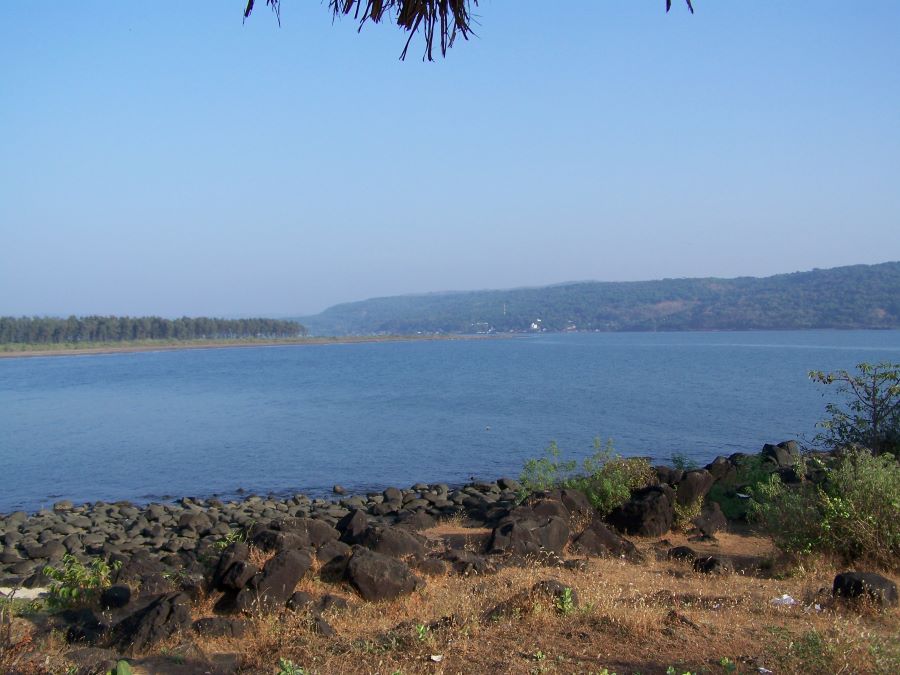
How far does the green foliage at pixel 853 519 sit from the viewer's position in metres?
9.77

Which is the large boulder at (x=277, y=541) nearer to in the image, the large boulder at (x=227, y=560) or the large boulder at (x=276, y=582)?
the large boulder at (x=227, y=560)

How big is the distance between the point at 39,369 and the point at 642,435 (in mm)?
87334

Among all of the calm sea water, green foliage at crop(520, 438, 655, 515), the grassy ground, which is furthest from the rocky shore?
the calm sea water

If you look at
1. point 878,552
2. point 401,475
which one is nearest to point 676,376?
point 401,475

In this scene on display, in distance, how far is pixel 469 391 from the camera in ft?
198

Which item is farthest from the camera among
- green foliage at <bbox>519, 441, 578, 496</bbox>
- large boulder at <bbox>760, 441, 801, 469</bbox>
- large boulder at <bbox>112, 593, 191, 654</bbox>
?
large boulder at <bbox>760, 441, 801, 469</bbox>

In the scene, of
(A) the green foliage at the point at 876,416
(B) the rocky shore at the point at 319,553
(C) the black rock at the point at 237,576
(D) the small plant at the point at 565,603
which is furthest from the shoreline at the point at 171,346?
(D) the small plant at the point at 565,603

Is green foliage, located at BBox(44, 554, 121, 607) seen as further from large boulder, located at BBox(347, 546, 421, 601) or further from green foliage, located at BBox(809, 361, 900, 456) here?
green foliage, located at BBox(809, 361, 900, 456)

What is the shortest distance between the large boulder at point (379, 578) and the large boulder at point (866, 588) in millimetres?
4045

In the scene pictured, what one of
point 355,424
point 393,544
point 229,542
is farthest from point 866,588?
point 355,424

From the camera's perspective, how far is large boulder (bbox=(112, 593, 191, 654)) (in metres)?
7.14

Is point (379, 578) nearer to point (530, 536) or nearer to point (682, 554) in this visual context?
point (530, 536)

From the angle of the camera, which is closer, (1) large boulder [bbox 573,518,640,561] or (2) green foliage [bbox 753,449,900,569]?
(2) green foliage [bbox 753,449,900,569]

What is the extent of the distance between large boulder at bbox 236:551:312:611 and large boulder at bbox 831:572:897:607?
5.08 meters
